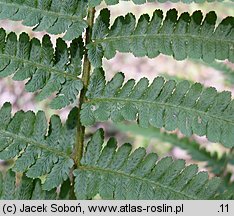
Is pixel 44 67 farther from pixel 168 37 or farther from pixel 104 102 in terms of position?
pixel 168 37

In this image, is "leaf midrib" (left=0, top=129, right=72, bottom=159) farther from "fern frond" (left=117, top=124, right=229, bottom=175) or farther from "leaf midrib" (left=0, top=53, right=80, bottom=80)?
"fern frond" (left=117, top=124, right=229, bottom=175)

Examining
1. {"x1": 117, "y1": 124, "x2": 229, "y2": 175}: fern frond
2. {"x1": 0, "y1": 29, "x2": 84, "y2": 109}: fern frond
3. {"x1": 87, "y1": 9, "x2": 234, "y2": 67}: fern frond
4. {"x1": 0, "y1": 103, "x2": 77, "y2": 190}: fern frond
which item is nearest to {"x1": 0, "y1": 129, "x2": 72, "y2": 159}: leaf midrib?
{"x1": 0, "y1": 103, "x2": 77, "y2": 190}: fern frond

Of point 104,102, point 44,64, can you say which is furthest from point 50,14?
point 104,102

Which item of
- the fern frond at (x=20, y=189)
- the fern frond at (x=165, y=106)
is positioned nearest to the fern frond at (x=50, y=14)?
the fern frond at (x=165, y=106)

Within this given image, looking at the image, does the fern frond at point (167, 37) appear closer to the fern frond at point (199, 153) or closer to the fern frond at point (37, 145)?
the fern frond at point (37, 145)

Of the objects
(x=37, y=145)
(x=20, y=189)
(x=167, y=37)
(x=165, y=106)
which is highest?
(x=167, y=37)

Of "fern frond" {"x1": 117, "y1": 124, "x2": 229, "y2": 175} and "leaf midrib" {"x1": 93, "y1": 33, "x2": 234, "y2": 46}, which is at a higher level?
"leaf midrib" {"x1": 93, "y1": 33, "x2": 234, "y2": 46}
